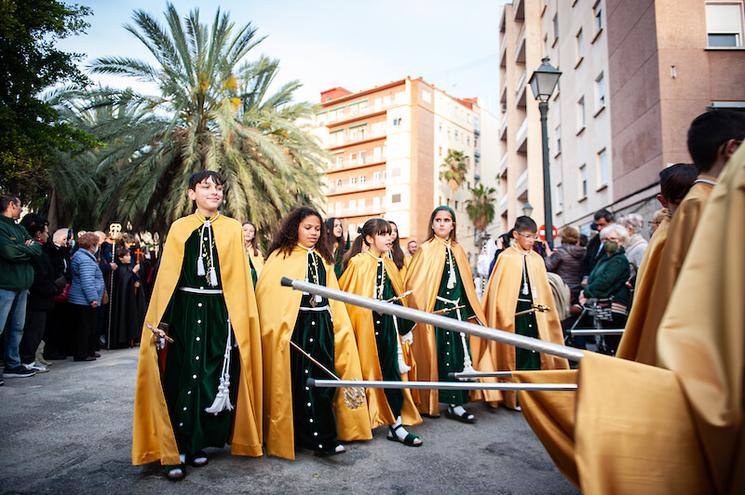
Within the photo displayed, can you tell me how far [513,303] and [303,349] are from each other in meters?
2.82

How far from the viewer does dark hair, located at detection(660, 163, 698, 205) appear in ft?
8.70

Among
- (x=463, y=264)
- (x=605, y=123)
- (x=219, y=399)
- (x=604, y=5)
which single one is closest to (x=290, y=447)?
(x=219, y=399)

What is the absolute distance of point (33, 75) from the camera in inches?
563

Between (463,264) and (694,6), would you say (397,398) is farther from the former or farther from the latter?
(694,6)

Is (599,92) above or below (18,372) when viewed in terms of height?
above

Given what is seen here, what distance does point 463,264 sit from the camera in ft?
18.8

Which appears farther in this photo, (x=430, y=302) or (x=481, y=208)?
(x=481, y=208)

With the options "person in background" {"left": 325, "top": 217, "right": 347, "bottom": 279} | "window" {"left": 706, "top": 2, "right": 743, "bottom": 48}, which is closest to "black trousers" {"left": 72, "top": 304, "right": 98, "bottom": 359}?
"person in background" {"left": 325, "top": 217, "right": 347, "bottom": 279}

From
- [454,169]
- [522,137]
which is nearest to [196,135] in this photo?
[522,137]

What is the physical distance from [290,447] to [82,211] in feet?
79.8

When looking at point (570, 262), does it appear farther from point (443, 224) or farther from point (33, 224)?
point (33, 224)

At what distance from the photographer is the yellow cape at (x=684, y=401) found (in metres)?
1.01

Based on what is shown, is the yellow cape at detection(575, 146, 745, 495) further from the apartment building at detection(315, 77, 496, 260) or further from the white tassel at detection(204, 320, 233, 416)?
the apartment building at detection(315, 77, 496, 260)

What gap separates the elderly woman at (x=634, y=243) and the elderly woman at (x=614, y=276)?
0.45 ft
